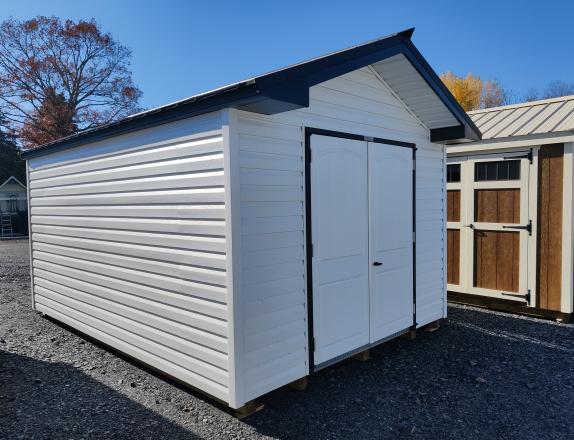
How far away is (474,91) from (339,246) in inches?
980

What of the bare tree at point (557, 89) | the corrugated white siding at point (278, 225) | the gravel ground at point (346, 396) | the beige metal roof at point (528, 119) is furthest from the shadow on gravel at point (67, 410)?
the bare tree at point (557, 89)

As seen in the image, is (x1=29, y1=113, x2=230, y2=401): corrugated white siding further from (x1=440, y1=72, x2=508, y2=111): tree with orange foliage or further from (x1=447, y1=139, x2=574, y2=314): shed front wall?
(x1=440, y1=72, x2=508, y2=111): tree with orange foliage

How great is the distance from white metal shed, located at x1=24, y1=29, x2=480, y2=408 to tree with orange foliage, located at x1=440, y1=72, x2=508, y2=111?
21392 millimetres

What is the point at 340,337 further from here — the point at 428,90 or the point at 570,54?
the point at 570,54

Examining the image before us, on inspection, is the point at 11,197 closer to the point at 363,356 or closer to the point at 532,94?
the point at 363,356

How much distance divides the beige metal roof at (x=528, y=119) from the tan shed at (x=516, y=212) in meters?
0.01

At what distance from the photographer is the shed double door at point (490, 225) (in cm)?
566

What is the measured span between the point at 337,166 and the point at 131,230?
1944 mm

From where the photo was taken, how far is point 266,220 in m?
3.27

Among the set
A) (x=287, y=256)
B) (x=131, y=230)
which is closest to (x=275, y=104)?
(x=287, y=256)

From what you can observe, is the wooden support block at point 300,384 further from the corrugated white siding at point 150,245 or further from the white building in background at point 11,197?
the white building in background at point 11,197

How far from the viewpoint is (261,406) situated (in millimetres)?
3254

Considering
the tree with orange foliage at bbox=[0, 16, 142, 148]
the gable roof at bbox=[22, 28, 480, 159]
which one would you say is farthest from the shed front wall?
the tree with orange foliage at bbox=[0, 16, 142, 148]

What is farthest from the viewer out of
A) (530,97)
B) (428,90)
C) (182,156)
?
(530,97)
